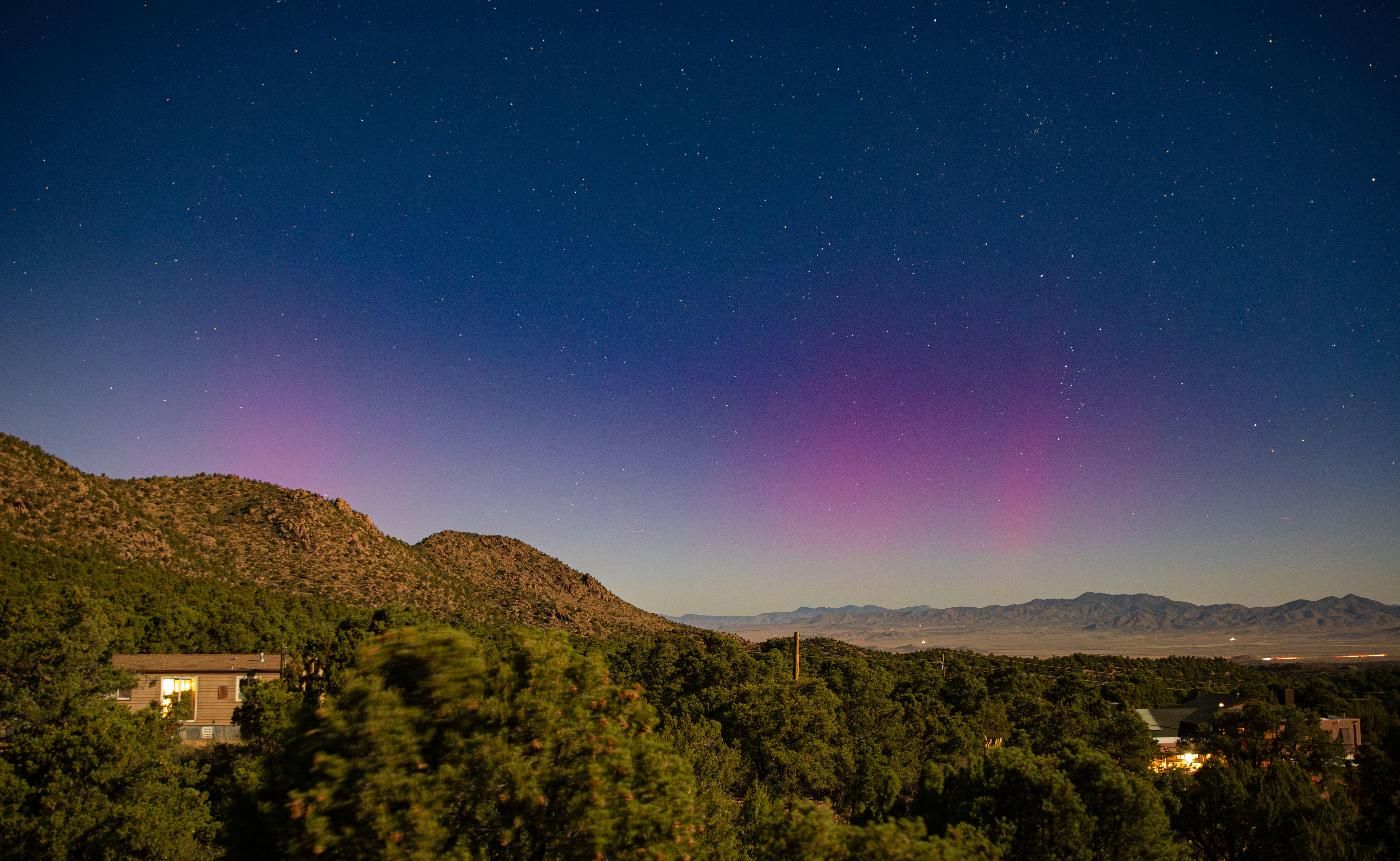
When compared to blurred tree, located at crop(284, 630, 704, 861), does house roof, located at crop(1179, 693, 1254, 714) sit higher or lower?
lower

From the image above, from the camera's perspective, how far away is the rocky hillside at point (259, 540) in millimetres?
71562

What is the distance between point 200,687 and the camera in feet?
137

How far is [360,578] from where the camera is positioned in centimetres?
8731

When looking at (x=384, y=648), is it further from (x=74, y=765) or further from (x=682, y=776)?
(x=74, y=765)

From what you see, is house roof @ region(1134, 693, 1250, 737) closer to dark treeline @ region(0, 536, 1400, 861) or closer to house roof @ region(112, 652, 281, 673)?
dark treeline @ region(0, 536, 1400, 861)

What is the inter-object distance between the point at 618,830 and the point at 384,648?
4034 mm

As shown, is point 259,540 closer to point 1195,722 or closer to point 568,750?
point 568,750

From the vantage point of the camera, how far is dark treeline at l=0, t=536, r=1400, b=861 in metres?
8.79

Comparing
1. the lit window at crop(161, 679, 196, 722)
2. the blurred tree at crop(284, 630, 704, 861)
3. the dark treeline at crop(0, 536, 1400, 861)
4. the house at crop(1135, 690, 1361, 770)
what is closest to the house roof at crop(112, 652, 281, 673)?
the lit window at crop(161, 679, 196, 722)

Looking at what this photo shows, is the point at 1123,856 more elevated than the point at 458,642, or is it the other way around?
the point at 458,642

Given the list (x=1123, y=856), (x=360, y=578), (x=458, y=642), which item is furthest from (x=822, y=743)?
(x=360, y=578)

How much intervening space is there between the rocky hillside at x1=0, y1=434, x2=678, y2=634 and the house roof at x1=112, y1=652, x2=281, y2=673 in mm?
26353

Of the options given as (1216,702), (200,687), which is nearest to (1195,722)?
(1216,702)

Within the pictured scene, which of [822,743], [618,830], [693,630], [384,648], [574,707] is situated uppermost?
[384,648]
